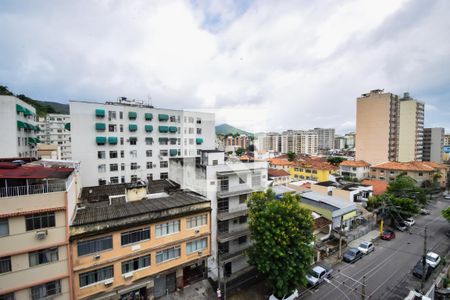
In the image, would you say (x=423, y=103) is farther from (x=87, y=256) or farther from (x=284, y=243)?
(x=87, y=256)

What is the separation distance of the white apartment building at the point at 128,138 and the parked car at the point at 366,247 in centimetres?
3039

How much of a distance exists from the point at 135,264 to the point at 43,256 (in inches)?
214

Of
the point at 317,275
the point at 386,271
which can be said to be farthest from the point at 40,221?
the point at 386,271

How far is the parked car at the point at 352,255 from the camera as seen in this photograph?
20547 millimetres

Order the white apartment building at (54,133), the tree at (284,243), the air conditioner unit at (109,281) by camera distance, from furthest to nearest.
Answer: the white apartment building at (54,133) → the tree at (284,243) → the air conditioner unit at (109,281)

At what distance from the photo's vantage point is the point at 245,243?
2048 cm

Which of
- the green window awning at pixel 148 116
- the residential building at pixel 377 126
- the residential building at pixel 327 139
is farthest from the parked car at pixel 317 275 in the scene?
the residential building at pixel 327 139

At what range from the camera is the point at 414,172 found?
4594 cm

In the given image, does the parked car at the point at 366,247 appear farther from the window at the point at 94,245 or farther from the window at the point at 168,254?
the window at the point at 94,245

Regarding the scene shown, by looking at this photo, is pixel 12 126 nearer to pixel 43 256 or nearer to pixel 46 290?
pixel 43 256

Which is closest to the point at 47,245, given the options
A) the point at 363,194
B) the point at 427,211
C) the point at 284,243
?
the point at 284,243

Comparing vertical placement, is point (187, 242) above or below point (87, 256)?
below

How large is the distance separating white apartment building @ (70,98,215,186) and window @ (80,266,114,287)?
71.0 feet

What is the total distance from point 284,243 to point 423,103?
84.9 metres
